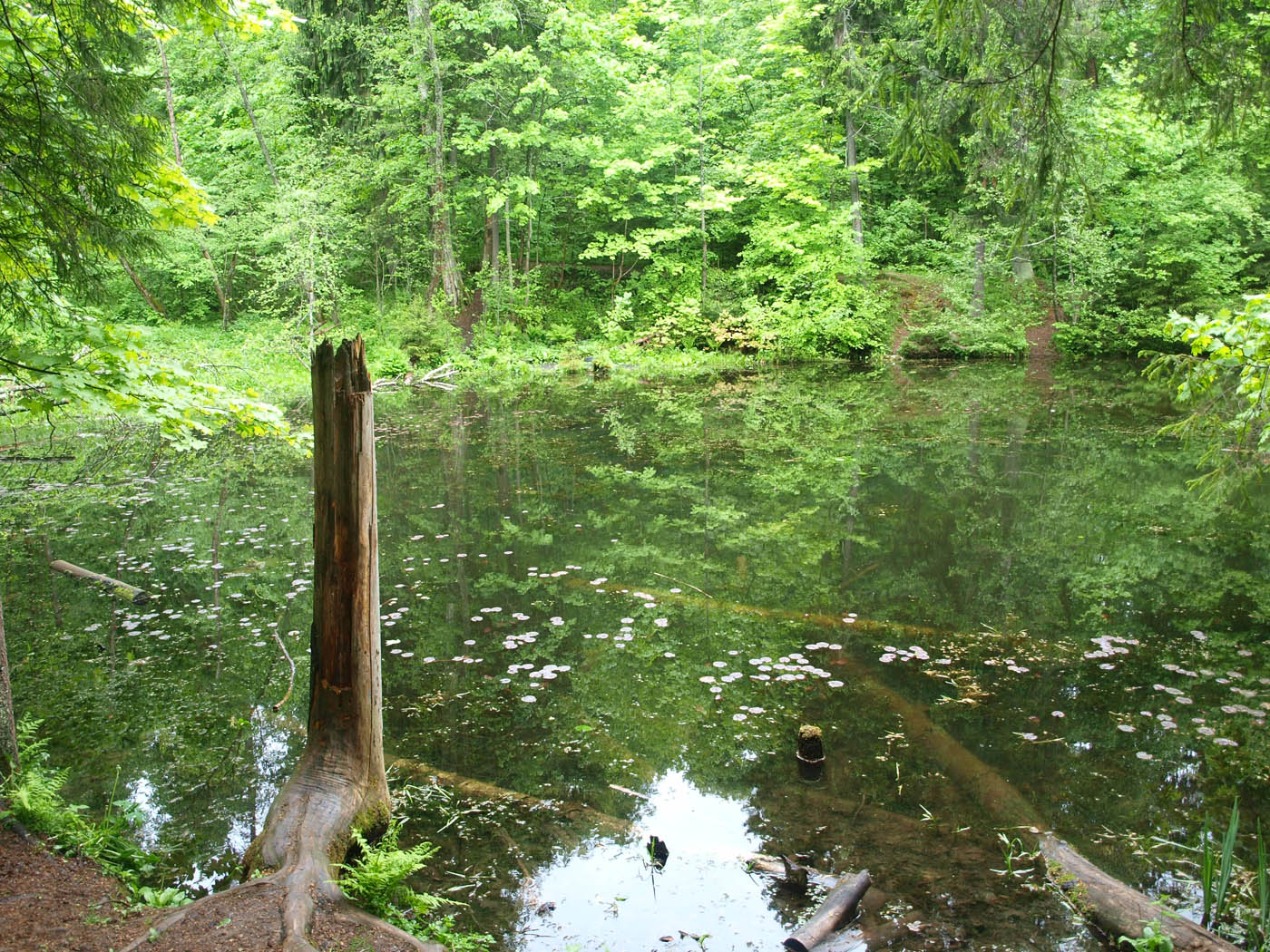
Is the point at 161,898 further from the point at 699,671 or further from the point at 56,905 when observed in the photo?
the point at 699,671

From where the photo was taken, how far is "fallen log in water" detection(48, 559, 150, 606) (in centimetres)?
728

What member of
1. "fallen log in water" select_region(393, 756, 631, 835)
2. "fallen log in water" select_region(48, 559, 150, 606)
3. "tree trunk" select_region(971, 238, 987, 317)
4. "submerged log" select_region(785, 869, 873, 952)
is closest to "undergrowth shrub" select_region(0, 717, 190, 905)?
"fallen log in water" select_region(393, 756, 631, 835)

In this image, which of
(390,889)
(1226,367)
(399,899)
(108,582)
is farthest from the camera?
(108,582)

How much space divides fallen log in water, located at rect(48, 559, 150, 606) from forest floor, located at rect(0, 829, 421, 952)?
4114 mm

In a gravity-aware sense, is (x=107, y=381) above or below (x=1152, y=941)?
above

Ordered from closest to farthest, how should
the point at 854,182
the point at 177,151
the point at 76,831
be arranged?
the point at 76,831 < the point at 177,151 < the point at 854,182

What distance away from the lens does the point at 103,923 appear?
10.3ft

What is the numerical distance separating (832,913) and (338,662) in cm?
247

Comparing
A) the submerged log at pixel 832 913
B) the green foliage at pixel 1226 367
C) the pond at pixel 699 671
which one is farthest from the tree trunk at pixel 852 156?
the submerged log at pixel 832 913

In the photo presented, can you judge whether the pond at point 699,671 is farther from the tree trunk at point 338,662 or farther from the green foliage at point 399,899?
the tree trunk at point 338,662

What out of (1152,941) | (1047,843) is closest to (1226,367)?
(1047,843)

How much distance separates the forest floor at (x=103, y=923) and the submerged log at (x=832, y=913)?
1539 mm

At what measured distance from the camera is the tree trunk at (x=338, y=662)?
373cm

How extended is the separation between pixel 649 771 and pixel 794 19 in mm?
22821
